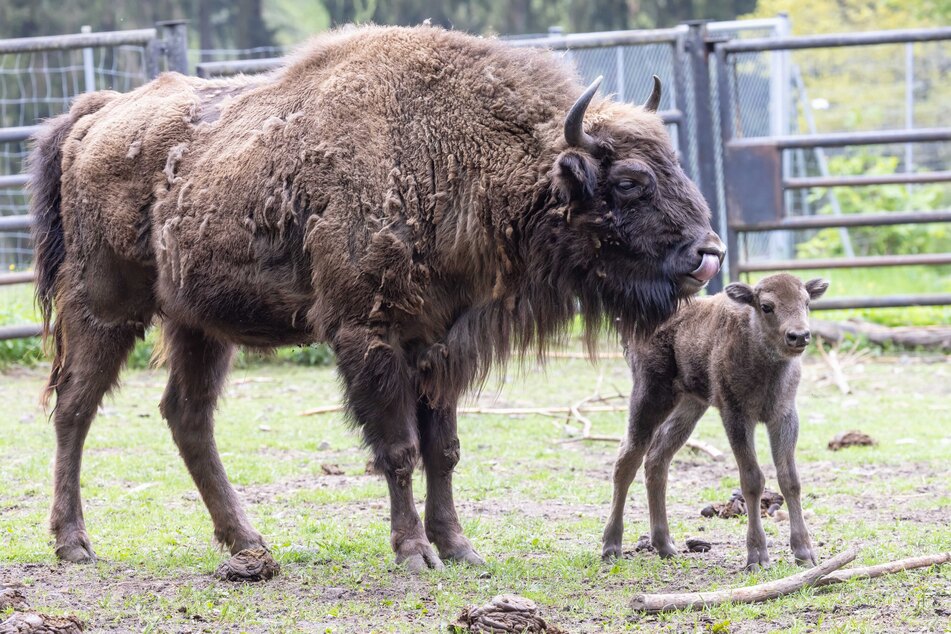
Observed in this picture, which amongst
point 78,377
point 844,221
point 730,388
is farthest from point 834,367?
point 78,377

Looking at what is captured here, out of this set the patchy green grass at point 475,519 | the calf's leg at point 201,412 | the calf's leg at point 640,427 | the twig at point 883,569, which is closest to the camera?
the patchy green grass at point 475,519

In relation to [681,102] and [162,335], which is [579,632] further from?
[681,102]

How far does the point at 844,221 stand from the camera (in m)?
11.3

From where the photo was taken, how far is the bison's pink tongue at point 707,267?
499 centimetres

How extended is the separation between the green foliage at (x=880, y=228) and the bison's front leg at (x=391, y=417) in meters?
11.5

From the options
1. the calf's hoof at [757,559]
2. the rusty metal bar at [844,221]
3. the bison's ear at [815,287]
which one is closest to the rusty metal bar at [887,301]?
the rusty metal bar at [844,221]

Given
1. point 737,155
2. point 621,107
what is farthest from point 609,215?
point 737,155

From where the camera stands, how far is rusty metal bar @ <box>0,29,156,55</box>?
10.3m

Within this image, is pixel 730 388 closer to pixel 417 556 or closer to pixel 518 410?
pixel 417 556

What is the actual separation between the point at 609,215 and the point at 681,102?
262 inches

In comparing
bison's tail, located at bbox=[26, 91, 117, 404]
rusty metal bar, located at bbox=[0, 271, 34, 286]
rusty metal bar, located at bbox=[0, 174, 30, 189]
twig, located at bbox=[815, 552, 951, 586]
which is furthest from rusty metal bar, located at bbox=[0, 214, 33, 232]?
twig, located at bbox=[815, 552, 951, 586]

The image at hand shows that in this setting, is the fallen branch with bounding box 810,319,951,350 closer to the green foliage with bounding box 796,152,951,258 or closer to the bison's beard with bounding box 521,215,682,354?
the green foliage with bounding box 796,152,951,258

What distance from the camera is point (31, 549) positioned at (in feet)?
18.8

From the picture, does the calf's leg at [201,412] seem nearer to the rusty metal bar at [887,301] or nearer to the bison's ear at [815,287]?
the bison's ear at [815,287]
